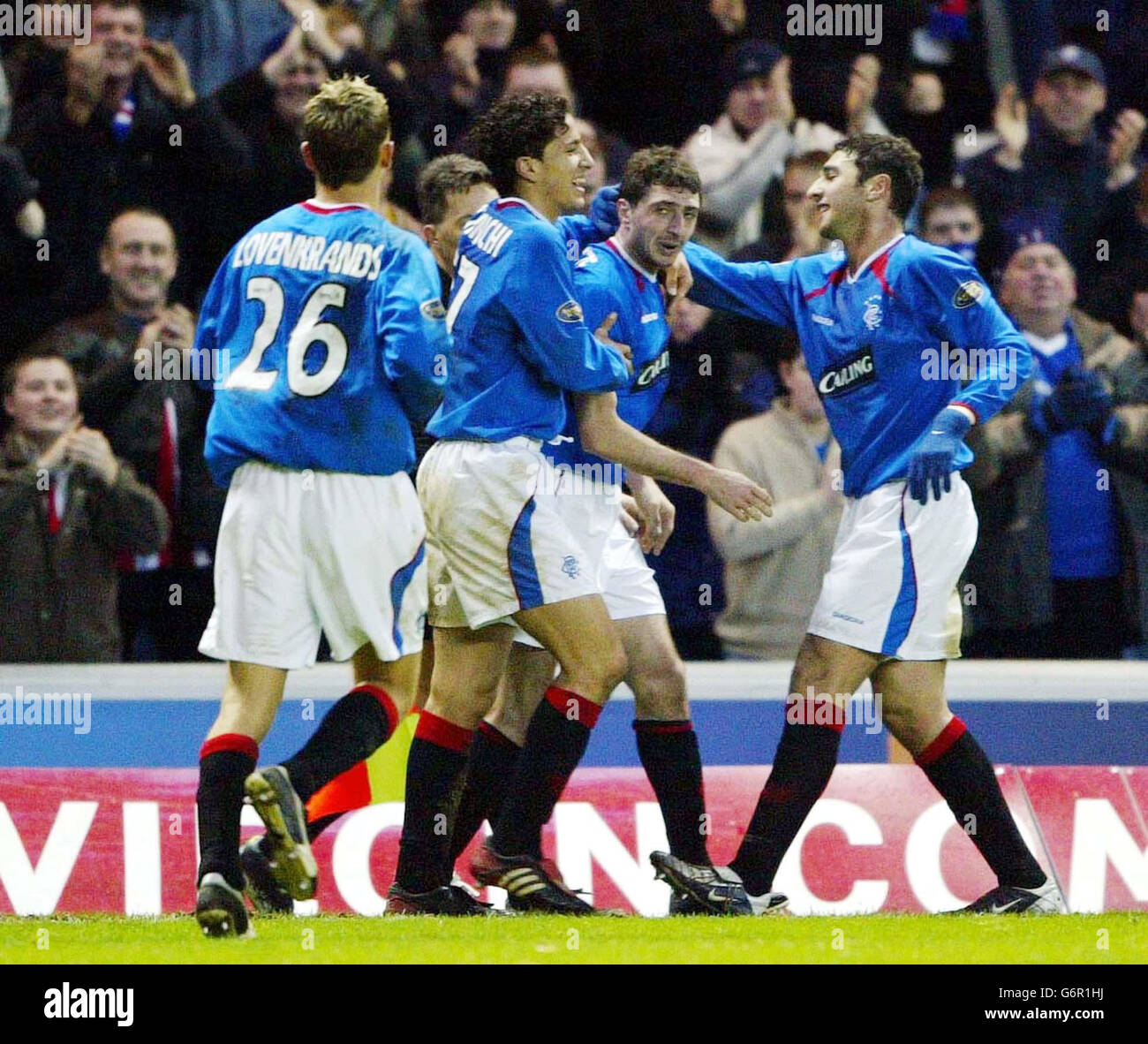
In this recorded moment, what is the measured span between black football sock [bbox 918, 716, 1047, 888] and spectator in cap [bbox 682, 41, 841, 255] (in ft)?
12.3

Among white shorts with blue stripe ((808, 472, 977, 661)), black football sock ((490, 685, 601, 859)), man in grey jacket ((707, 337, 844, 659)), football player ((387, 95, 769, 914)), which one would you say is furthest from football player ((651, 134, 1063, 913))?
man in grey jacket ((707, 337, 844, 659))

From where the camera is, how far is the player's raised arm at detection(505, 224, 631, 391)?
15.1 ft

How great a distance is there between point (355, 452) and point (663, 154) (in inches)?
48.8

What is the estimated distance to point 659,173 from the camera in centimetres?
500

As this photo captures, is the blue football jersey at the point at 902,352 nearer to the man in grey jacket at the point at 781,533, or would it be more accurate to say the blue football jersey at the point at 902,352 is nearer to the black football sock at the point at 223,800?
the black football sock at the point at 223,800

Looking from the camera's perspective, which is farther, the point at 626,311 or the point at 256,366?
the point at 626,311

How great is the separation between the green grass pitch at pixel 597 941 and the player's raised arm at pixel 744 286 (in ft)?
5.37

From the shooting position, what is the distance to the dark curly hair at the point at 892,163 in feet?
16.6

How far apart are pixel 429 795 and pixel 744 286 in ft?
5.36

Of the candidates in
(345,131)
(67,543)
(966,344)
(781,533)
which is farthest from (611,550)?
(67,543)

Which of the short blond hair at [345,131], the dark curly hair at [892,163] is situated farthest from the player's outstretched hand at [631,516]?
the short blond hair at [345,131]

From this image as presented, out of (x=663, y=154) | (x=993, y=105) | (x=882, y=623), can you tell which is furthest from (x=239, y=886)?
(x=993, y=105)

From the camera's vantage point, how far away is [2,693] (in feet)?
21.4

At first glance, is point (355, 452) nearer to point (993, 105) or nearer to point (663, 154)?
point (663, 154)
